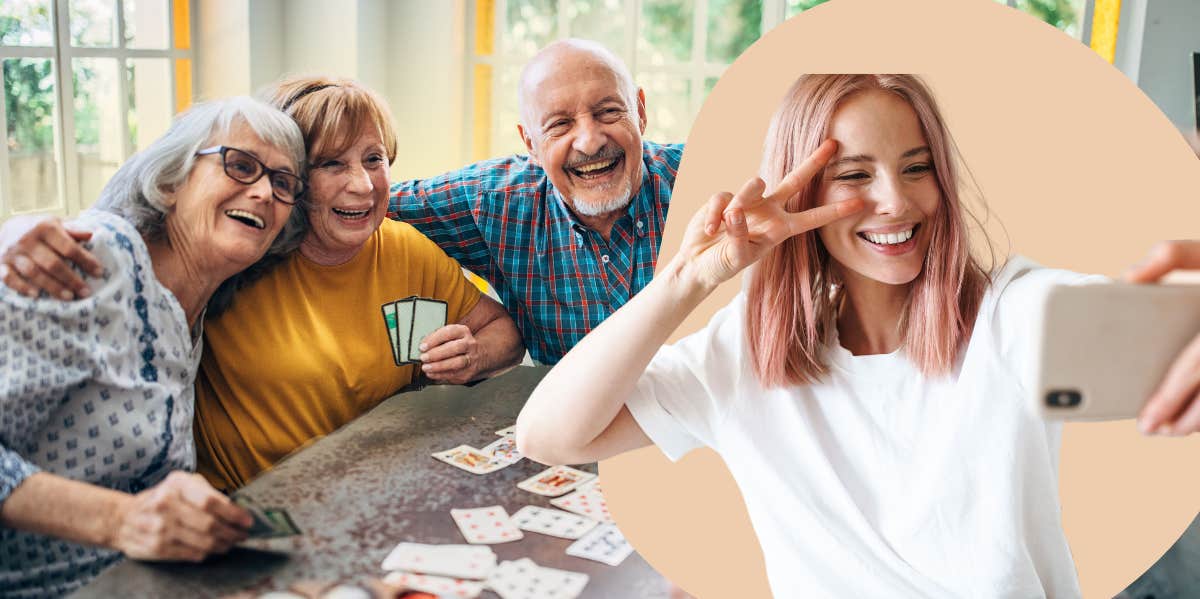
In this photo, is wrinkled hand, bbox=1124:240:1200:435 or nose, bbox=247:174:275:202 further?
nose, bbox=247:174:275:202

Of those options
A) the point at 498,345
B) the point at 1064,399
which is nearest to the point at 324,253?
the point at 498,345

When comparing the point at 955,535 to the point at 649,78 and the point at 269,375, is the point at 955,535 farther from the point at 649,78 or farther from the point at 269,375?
the point at 649,78

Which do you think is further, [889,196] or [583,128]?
[583,128]

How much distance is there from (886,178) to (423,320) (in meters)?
1.08

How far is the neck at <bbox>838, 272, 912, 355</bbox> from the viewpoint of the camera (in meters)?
1.32

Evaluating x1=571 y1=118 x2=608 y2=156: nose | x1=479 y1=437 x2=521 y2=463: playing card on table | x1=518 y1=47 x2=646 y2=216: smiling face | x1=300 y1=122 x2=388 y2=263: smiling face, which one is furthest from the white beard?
x1=479 y1=437 x2=521 y2=463: playing card on table

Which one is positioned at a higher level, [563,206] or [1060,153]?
[1060,153]

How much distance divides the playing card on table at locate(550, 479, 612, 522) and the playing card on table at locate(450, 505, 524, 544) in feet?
0.35

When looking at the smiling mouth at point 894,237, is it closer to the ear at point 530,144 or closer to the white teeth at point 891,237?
the white teeth at point 891,237

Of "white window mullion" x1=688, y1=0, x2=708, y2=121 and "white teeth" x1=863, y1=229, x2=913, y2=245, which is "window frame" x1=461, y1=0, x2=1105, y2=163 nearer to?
"white window mullion" x1=688, y1=0, x2=708, y2=121

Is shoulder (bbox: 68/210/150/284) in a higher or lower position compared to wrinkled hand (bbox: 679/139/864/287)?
lower

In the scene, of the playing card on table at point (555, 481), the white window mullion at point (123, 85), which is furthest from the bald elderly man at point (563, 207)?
the white window mullion at point (123, 85)

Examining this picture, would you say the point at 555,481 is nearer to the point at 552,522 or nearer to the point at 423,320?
the point at 552,522

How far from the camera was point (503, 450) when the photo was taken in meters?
1.78
